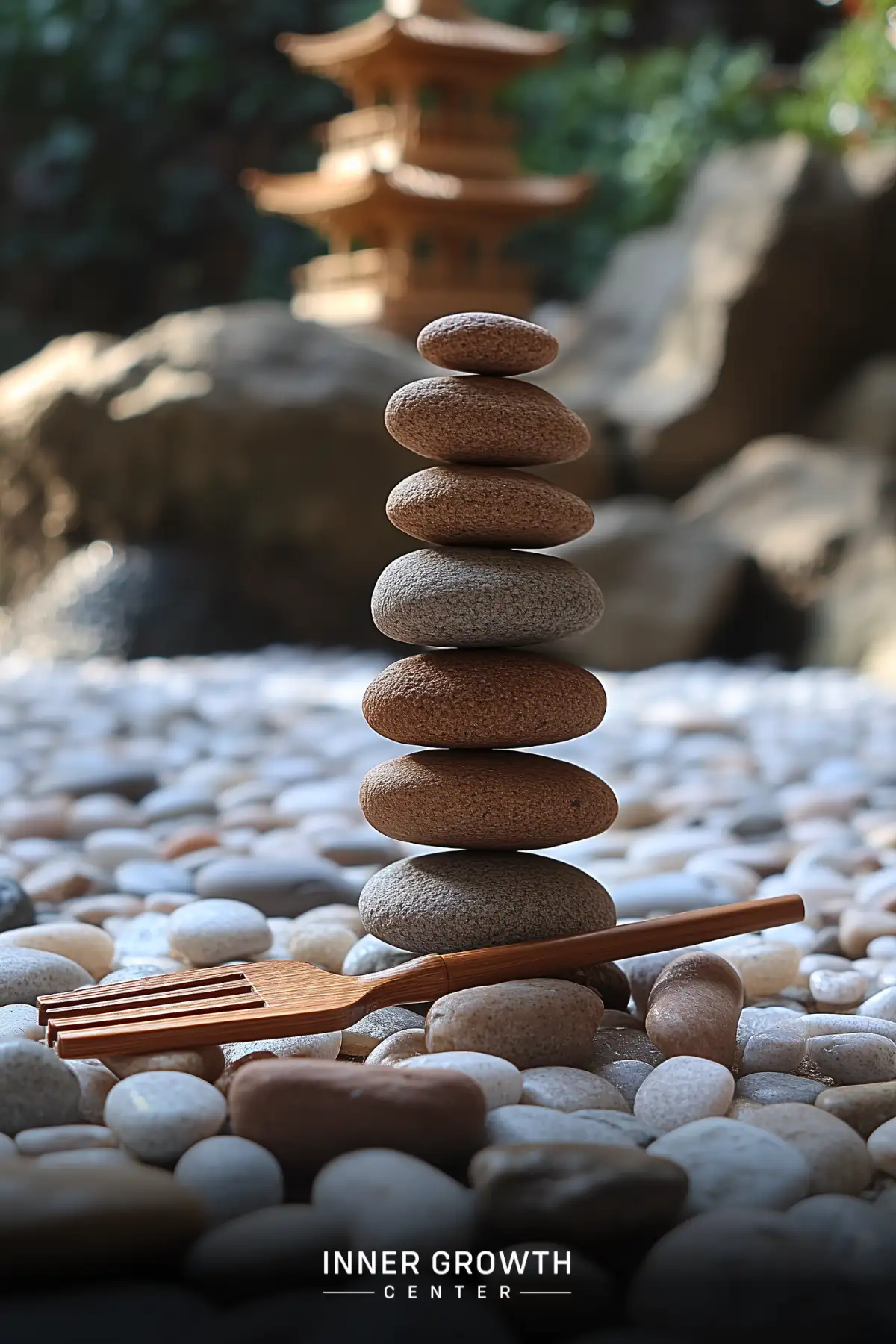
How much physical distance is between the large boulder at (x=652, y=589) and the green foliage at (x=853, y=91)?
2869 mm

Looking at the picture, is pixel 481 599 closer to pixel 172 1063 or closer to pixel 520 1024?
pixel 520 1024

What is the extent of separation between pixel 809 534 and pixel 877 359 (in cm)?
230

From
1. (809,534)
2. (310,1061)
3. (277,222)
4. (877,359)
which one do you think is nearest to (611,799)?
(310,1061)

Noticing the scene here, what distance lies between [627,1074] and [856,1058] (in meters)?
0.26

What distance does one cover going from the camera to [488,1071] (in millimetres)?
1366

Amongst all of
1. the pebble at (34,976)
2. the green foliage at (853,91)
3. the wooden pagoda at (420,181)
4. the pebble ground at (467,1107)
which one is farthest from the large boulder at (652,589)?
the pebble at (34,976)

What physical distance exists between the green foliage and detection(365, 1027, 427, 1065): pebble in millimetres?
6828

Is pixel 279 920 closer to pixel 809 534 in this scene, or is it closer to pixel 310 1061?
pixel 310 1061

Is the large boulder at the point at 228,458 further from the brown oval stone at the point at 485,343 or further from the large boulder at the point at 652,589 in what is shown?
the brown oval stone at the point at 485,343

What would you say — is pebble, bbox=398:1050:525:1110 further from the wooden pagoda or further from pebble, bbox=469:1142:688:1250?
the wooden pagoda

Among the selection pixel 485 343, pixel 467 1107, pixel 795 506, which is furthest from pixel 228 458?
pixel 467 1107

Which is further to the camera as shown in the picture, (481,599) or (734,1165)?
(481,599)

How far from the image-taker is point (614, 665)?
6.29m

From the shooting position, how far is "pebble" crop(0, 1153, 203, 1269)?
1.03 m
